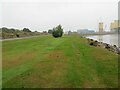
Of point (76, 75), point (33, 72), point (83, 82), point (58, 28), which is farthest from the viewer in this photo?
point (58, 28)

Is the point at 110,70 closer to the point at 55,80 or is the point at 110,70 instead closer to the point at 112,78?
the point at 112,78

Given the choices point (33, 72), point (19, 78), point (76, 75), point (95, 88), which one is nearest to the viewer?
point (95, 88)

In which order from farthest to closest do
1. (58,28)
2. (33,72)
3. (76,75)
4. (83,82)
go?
(58,28) → (33,72) → (76,75) → (83,82)

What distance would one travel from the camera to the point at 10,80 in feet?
37.2

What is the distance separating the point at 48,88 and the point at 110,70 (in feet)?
17.0

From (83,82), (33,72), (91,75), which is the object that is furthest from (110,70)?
(33,72)

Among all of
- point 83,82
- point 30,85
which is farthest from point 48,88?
point 83,82

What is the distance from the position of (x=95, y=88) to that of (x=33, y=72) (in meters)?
4.44

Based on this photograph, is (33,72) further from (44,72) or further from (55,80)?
(55,80)

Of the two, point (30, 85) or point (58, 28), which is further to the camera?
point (58, 28)

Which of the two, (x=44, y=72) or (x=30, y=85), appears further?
(x=44, y=72)

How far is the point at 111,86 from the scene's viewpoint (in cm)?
1038

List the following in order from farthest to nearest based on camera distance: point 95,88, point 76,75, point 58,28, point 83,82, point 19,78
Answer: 1. point 58,28
2. point 76,75
3. point 19,78
4. point 83,82
5. point 95,88

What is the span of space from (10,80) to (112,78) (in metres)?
5.17
